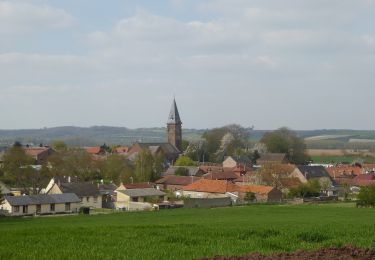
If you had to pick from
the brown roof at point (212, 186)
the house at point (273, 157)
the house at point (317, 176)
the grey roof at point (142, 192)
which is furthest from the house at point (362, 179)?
the grey roof at point (142, 192)

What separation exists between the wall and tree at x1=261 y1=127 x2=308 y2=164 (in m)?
61.9

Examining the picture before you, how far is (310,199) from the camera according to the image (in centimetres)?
7275

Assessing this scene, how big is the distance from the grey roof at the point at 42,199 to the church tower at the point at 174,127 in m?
75.1

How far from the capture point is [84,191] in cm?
6806

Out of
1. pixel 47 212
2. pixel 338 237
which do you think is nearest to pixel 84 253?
pixel 338 237

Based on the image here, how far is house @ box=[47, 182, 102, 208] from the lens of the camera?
67000 mm

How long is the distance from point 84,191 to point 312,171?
42.2 metres

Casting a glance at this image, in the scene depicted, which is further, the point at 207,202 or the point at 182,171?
the point at 182,171

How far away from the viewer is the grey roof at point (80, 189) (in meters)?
67.1

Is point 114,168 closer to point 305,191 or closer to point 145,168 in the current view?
point 145,168

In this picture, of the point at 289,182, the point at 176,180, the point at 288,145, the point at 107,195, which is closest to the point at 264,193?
the point at 289,182

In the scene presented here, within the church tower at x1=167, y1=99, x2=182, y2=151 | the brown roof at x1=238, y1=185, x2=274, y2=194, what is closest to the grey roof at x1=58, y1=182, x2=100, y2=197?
the brown roof at x1=238, y1=185, x2=274, y2=194

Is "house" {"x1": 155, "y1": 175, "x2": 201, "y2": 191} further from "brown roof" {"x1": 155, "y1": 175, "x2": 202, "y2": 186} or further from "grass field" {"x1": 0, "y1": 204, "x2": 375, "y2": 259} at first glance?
"grass field" {"x1": 0, "y1": 204, "x2": 375, "y2": 259}

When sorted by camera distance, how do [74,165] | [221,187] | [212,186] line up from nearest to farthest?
[221,187], [212,186], [74,165]
